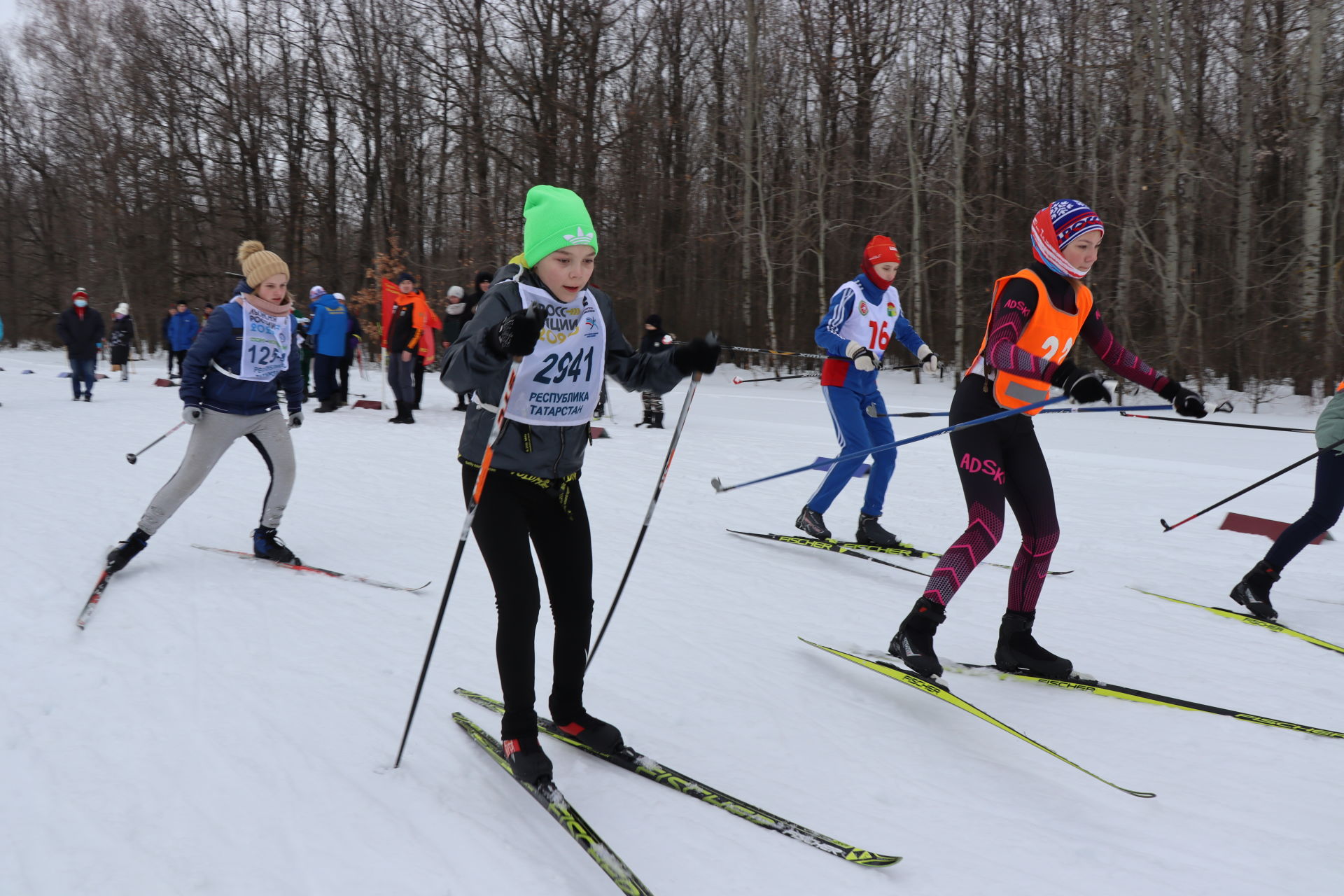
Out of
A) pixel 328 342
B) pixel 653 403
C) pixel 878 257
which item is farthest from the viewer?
pixel 328 342

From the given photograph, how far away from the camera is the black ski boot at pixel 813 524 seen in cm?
620

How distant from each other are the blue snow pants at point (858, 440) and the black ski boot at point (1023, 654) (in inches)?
81.3

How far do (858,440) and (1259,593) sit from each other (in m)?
2.38

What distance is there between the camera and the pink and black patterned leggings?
145 inches

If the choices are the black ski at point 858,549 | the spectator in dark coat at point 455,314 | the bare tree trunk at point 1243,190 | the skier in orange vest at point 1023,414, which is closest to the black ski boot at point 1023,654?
the skier in orange vest at point 1023,414

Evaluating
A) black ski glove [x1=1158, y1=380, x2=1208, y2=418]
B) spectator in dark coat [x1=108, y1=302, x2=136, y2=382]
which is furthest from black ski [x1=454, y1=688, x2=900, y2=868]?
spectator in dark coat [x1=108, y1=302, x2=136, y2=382]

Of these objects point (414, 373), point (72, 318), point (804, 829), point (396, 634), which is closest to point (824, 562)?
point (396, 634)

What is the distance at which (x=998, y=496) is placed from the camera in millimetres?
3688

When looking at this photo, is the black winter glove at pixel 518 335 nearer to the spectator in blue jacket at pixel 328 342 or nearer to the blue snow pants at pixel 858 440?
the blue snow pants at pixel 858 440

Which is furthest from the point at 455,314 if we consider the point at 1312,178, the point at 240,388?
the point at 1312,178

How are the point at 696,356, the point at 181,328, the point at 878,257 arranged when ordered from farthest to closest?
the point at 181,328
the point at 878,257
the point at 696,356

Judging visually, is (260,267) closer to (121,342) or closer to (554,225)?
(554,225)

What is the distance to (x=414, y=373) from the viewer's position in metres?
13.2

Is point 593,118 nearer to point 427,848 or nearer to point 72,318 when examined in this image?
point 72,318
